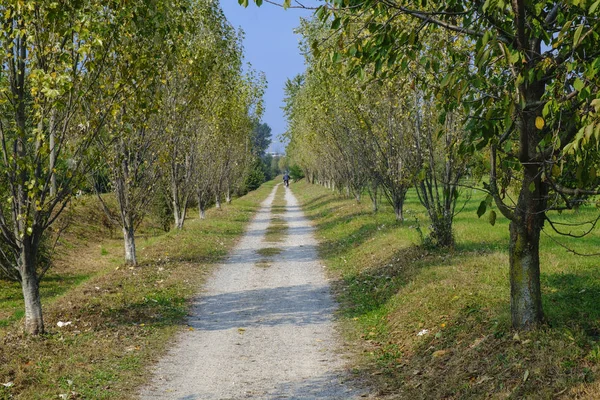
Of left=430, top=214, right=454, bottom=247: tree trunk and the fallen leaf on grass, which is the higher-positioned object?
left=430, top=214, right=454, bottom=247: tree trunk

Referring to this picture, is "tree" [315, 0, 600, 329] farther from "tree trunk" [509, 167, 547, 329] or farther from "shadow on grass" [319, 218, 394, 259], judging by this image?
"shadow on grass" [319, 218, 394, 259]

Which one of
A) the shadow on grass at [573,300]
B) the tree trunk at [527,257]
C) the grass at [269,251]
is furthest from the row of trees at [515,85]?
the grass at [269,251]

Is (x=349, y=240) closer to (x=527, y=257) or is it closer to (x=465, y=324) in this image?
(x=465, y=324)

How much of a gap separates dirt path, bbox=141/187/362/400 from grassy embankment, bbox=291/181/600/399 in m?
0.58

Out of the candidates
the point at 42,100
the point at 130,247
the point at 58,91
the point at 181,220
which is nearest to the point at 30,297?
the point at 42,100

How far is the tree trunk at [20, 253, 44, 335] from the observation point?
9.62 metres

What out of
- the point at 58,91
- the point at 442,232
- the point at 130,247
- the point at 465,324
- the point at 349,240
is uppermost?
the point at 58,91

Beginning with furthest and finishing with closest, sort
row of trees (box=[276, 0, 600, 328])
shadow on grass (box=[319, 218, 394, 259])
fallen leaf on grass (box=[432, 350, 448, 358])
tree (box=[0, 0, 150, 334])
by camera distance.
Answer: shadow on grass (box=[319, 218, 394, 259]) → tree (box=[0, 0, 150, 334]) → fallen leaf on grass (box=[432, 350, 448, 358]) → row of trees (box=[276, 0, 600, 328])

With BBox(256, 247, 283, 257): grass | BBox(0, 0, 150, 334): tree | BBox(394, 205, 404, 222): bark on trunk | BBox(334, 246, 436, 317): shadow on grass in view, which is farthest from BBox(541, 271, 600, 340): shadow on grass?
BBox(394, 205, 404, 222): bark on trunk

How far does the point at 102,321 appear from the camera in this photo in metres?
10.6

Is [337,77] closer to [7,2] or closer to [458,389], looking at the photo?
[7,2]

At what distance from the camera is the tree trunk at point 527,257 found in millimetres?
7109

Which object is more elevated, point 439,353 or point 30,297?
point 30,297

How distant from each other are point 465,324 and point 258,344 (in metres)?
3.23
